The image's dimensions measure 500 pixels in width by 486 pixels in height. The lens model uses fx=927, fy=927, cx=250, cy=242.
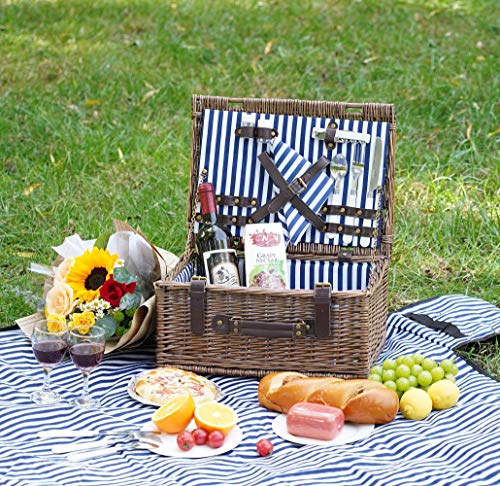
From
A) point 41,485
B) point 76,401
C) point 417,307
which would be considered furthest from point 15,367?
point 417,307

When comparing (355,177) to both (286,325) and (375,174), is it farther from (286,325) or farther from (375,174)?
(286,325)

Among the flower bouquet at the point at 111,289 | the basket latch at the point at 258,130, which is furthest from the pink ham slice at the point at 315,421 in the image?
the basket latch at the point at 258,130

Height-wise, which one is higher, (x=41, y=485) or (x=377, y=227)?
(x=377, y=227)

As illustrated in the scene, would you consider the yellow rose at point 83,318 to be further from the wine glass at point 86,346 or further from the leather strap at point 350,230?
the leather strap at point 350,230

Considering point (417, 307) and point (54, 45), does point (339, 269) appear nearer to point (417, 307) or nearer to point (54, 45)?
point (417, 307)

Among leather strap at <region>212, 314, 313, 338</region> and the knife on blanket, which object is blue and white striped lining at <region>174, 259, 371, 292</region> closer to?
leather strap at <region>212, 314, 313, 338</region>

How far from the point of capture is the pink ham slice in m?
2.51

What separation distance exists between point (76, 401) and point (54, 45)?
4209 millimetres

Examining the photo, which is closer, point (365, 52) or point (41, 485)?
point (41, 485)

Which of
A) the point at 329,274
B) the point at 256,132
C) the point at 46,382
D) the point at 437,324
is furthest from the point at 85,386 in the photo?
the point at 437,324

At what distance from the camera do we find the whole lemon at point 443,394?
275cm

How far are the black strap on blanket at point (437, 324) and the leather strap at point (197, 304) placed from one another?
949mm

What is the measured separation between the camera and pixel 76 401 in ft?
8.98

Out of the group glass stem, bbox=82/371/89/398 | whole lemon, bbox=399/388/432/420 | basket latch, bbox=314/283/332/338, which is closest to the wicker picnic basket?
basket latch, bbox=314/283/332/338
